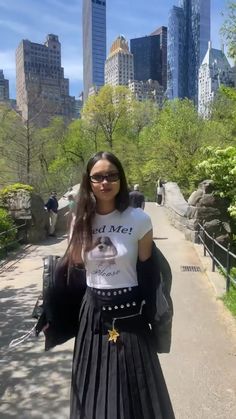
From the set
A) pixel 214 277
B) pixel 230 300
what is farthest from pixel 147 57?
pixel 230 300

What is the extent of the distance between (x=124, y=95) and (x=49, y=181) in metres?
14.6

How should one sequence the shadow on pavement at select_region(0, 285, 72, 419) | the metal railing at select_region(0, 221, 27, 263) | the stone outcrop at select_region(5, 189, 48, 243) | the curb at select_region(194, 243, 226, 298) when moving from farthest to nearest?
the stone outcrop at select_region(5, 189, 48, 243)
the metal railing at select_region(0, 221, 27, 263)
the curb at select_region(194, 243, 226, 298)
the shadow on pavement at select_region(0, 285, 72, 419)

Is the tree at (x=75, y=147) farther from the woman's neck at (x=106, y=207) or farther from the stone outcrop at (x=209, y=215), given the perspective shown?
the woman's neck at (x=106, y=207)

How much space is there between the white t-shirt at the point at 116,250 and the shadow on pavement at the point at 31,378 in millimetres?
1892

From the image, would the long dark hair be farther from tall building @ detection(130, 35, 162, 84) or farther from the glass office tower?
tall building @ detection(130, 35, 162, 84)

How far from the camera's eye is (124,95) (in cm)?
4306

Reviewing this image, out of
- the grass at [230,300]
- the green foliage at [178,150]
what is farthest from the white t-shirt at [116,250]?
the green foliage at [178,150]

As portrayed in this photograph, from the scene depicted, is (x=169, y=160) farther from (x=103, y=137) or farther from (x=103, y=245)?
(x=103, y=245)

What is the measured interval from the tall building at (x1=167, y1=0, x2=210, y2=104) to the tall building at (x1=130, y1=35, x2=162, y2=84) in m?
6.02

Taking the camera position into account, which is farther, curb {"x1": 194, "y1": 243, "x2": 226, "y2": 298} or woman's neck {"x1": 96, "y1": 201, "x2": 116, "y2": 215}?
curb {"x1": 194, "y1": 243, "x2": 226, "y2": 298}

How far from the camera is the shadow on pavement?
3.58m

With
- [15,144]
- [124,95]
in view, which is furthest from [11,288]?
[124,95]

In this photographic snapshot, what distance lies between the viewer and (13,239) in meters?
12.3

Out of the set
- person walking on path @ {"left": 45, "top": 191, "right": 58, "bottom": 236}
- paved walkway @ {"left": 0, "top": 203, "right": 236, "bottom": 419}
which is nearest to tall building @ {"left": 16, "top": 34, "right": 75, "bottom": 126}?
person walking on path @ {"left": 45, "top": 191, "right": 58, "bottom": 236}
